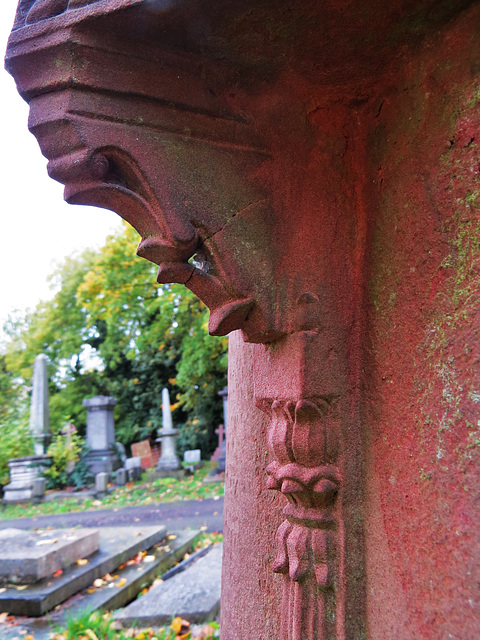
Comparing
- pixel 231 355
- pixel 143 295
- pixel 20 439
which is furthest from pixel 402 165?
pixel 20 439

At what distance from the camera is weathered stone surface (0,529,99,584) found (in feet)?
14.6

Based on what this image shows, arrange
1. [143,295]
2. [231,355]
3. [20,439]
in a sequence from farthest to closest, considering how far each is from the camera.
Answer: [20,439] < [143,295] < [231,355]

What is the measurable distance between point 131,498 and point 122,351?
36.0 ft

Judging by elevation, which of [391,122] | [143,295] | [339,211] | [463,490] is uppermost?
[143,295]

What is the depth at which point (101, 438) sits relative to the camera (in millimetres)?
15094

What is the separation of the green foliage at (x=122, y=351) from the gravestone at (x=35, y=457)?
260 centimetres

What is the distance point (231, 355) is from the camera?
1.85 m

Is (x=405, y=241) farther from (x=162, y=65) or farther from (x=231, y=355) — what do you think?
(x=231, y=355)

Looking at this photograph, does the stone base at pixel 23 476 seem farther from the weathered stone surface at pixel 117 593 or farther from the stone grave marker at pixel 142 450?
the weathered stone surface at pixel 117 593

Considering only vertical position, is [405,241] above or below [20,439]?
above

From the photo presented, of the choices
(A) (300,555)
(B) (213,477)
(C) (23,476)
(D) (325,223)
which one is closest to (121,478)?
(C) (23,476)

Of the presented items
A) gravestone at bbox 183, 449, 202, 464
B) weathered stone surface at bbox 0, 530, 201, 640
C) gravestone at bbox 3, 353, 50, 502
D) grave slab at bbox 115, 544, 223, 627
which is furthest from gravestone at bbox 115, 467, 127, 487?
grave slab at bbox 115, 544, 223, 627

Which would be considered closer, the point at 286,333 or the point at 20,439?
the point at 286,333

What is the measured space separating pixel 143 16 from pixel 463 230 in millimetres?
814
